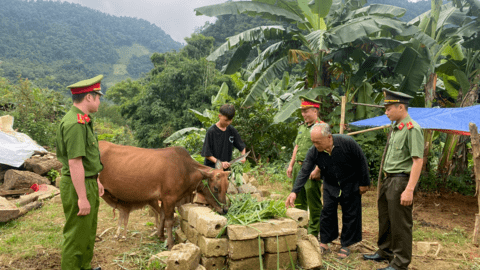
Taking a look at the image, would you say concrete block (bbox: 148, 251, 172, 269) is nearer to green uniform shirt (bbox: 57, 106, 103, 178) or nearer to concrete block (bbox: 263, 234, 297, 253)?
concrete block (bbox: 263, 234, 297, 253)

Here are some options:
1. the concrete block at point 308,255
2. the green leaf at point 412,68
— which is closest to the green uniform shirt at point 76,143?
the concrete block at point 308,255

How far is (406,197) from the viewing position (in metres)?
4.01

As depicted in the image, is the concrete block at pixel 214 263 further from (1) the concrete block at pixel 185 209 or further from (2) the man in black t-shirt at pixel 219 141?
(2) the man in black t-shirt at pixel 219 141

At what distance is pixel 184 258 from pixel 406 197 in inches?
104

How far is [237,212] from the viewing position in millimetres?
4484

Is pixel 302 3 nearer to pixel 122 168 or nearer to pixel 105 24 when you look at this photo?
pixel 122 168

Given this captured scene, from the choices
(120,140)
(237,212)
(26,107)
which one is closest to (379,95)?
(237,212)

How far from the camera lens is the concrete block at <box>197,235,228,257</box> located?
13.1 ft

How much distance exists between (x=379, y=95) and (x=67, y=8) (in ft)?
412

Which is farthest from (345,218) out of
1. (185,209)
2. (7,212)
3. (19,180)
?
(19,180)

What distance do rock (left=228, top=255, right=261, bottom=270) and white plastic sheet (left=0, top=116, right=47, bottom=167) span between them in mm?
7719


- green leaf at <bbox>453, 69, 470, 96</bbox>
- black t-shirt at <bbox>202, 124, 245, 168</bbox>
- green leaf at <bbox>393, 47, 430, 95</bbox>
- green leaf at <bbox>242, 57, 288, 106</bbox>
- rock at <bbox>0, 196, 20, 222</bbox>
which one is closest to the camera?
black t-shirt at <bbox>202, 124, 245, 168</bbox>

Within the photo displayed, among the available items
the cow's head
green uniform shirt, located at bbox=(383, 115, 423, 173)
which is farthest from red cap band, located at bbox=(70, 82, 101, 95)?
green uniform shirt, located at bbox=(383, 115, 423, 173)

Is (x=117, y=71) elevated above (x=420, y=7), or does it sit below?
below
